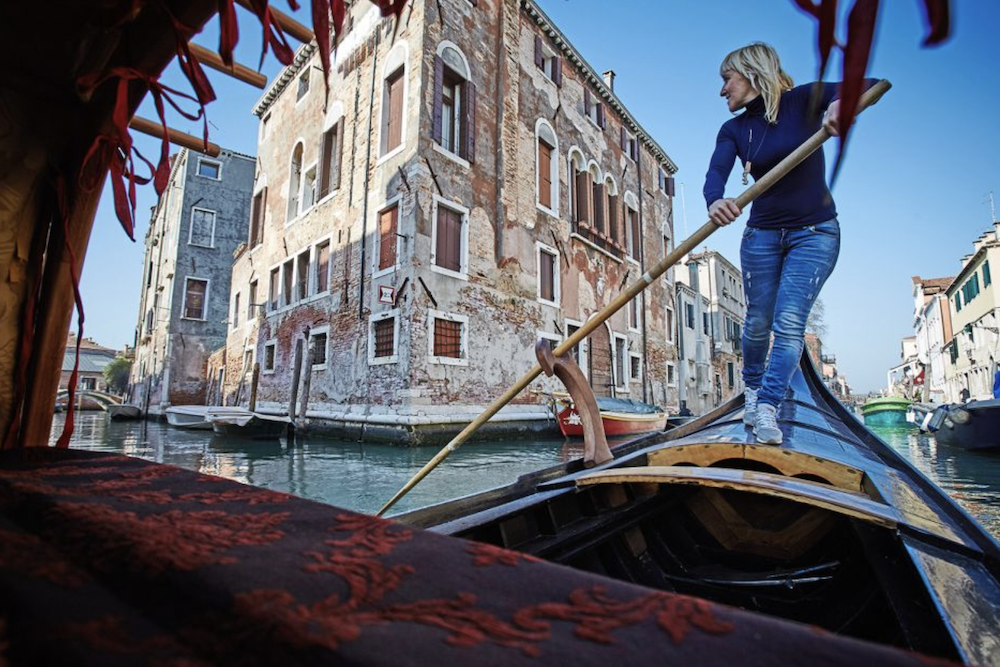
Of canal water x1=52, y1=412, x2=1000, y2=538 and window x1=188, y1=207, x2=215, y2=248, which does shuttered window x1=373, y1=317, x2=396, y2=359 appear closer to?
canal water x1=52, y1=412, x2=1000, y2=538

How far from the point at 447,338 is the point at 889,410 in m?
13.4

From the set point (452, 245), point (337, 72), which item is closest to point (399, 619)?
point (452, 245)

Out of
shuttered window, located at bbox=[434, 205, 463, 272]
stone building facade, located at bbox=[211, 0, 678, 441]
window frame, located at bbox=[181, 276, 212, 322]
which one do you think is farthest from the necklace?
window frame, located at bbox=[181, 276, 212, 322]

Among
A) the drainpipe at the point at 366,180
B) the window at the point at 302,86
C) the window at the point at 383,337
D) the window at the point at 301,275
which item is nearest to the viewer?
the window at the point at 383,337

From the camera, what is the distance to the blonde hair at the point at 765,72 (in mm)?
1812

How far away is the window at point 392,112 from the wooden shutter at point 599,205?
6.35 meters

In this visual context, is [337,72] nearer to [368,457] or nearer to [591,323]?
[368,457]

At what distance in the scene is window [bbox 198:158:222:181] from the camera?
58.1 feet

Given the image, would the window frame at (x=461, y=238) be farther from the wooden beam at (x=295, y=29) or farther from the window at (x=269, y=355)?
the wooden beam at (x=295, y=29)

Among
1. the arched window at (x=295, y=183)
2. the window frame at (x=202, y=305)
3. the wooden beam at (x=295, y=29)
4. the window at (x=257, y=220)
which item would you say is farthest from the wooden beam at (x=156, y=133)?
the window frame at (x=202, y=305)

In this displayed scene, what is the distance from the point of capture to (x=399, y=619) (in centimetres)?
43

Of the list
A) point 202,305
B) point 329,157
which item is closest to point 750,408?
point 329,157

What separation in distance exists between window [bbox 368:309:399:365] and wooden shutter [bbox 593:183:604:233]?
24.7 ft

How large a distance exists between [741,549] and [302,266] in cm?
1118
